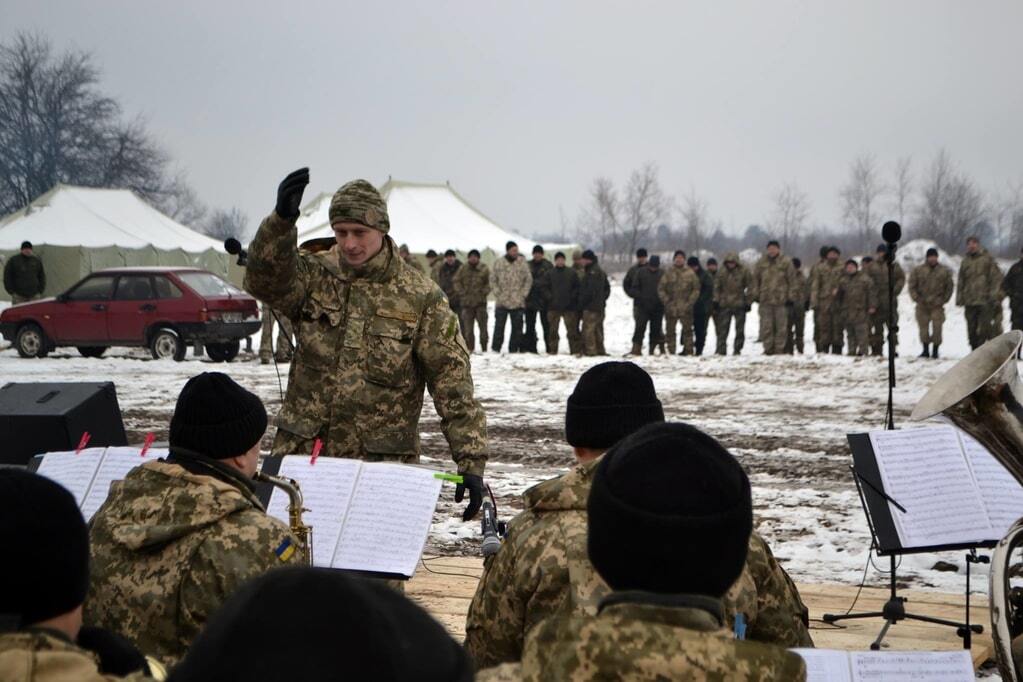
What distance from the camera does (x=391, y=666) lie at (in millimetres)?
1146

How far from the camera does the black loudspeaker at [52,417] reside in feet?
19.7

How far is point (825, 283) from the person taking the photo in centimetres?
2058

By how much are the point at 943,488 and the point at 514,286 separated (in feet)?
55.7

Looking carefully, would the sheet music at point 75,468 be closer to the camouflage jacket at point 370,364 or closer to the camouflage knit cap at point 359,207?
the camouflage jacket at point 370,364

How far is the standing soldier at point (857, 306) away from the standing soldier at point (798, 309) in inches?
29.3

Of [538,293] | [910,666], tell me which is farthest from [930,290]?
[910,666]

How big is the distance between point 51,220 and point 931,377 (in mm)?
24979

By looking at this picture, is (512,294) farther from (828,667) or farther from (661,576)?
(661,576)

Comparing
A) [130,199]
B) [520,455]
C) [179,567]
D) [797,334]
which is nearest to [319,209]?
[130,199]

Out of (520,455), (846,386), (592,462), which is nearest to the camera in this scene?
(592,462)

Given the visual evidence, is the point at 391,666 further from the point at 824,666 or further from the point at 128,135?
the point at 128,135

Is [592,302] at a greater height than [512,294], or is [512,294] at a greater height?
[512,294]

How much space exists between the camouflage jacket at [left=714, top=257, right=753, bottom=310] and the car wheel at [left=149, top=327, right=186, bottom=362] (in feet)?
31.3

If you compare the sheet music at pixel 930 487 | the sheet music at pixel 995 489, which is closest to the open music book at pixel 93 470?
the sheet music at pixel 930 487
